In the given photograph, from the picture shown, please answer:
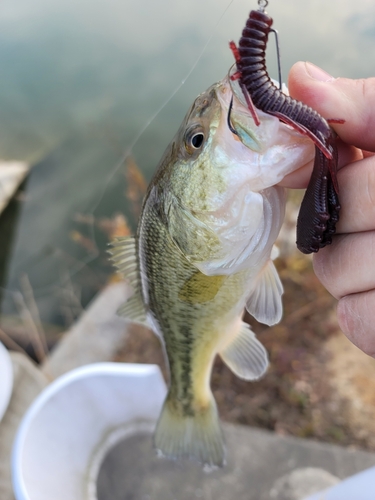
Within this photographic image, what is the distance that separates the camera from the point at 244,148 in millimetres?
799

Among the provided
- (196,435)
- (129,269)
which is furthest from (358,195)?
(196,435)

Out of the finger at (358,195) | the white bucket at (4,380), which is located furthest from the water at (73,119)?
the finger at (358,195)

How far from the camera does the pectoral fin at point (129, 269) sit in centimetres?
123

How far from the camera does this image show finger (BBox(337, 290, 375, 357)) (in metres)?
0.90

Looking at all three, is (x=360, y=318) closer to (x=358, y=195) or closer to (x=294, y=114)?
(x=358, y=195)

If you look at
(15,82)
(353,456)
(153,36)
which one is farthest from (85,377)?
(15,82)

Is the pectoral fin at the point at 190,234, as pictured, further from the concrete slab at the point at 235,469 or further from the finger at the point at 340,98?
the concrete slab at the point at 235,469

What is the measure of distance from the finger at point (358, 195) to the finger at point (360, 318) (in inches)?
7.1

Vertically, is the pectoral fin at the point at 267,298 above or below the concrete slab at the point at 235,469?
above

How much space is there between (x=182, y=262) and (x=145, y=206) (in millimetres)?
196

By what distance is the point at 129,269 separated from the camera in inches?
50.1

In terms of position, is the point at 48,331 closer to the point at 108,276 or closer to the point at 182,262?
the point at 108,276

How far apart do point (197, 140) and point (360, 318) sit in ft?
1.91

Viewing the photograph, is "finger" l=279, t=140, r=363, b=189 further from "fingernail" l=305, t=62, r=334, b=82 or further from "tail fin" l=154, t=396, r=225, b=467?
"tail fin" l=154, t=396, r=225, b=467
